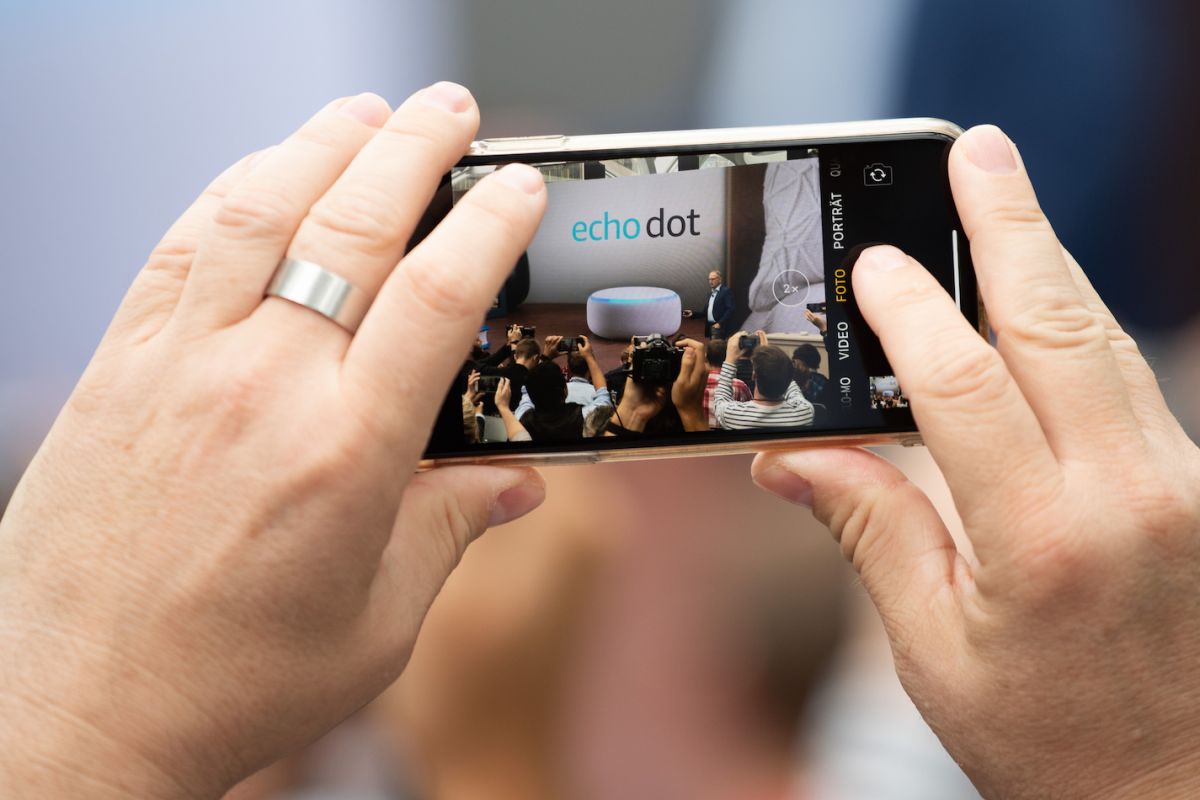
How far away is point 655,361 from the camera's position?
68cm

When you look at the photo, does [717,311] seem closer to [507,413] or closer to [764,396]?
[764,396]

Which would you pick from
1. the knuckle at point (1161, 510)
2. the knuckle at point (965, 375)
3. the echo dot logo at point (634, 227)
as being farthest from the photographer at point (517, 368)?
the knuckle at point (1161, 510)

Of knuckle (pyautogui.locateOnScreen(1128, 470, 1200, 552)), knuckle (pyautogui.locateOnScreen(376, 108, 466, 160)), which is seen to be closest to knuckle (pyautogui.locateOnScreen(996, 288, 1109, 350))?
knuckle (pyautogui.locateOnScreen(1128, 470, 1200, 552))

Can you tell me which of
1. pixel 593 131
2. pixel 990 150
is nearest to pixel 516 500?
pixel 990 150

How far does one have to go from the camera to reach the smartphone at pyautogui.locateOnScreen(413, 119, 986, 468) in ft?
2.19

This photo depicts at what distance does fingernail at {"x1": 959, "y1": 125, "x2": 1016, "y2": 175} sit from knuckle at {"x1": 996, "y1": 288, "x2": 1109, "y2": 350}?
109 mm

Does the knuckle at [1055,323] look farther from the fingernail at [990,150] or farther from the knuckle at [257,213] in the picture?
the knuckle at [257,213]

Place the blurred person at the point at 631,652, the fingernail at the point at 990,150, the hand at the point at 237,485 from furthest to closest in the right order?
the blurred person at the point at 631,652 < the fingernail at the point at 990,150 < the hand at the point at 237,485

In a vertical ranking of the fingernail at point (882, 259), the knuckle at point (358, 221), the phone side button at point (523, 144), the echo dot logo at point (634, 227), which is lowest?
the fingernail at point (882, 259)

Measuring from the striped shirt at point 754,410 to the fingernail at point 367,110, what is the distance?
347 millimetres

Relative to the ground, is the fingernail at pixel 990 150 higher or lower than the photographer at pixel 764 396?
→ higher

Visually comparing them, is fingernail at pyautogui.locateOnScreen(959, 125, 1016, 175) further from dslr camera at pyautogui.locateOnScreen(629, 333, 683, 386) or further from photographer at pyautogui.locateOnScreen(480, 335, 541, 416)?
photographer at pyautogui.locateOnScreen(480, 335, 541, 416)

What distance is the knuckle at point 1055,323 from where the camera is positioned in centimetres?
53

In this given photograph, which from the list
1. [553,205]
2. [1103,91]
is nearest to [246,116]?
[553,205]
